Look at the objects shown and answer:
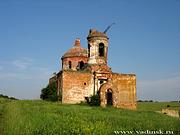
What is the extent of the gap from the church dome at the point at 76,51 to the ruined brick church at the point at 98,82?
444 centimetres

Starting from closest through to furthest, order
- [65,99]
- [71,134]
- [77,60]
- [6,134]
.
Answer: [71,134], [6,134], [65,99], [77,60]

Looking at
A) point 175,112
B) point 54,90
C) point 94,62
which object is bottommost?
point 175,112

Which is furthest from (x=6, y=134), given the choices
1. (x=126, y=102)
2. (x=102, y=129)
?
(x=126, y=102)

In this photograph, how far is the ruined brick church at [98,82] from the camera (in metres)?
34.4

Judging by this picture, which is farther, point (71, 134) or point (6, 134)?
point (6, 134)

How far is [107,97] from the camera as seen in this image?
1432 inches

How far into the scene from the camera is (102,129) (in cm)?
1138

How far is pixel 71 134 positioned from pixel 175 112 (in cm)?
2816

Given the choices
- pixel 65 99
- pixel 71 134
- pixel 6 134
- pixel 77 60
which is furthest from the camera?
pixel 77 60

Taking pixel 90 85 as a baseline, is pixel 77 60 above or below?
above

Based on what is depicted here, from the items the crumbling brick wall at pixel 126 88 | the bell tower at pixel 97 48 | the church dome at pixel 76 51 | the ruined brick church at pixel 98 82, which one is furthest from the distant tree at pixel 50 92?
the crumbling brick wall at pixel 126 88

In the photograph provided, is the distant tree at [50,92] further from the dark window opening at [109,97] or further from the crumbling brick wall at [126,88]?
the crumbling brick wall at [126,88]

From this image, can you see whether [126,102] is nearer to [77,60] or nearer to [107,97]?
[107,97]

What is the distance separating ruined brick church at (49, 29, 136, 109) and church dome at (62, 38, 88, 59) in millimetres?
4437
